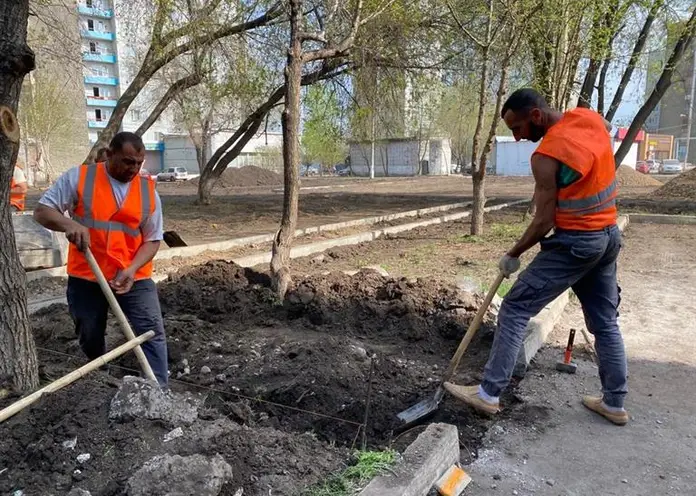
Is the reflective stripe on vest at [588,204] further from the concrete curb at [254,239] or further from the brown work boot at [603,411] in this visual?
the concrete curb at [254,239]

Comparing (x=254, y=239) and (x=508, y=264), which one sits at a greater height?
(x=508, y=264)

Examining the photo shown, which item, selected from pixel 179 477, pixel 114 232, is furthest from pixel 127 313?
pixel 179 477

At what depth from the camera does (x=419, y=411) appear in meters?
3.33

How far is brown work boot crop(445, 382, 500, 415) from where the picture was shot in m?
3.29

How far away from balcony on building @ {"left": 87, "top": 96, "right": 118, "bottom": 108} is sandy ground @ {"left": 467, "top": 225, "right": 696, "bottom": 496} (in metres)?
66.8

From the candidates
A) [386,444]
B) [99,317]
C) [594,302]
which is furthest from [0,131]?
[594,302]

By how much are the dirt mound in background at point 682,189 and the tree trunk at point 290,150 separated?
1773cm

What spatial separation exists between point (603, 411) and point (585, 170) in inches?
61.1

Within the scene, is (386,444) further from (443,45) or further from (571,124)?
(443,45)

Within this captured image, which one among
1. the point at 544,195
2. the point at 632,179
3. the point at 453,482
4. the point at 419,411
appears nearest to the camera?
the point at 453,482

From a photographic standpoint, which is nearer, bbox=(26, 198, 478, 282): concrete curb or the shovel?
the shovel

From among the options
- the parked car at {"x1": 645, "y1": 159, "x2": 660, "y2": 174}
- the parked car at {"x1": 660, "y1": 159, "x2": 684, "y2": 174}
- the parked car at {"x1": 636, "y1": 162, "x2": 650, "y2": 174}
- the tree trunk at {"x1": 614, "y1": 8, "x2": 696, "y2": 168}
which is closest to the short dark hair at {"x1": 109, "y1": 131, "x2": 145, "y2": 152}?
the tree trunk at {"x1": 614, "y1": 8, "x2": 696, "y2": 168}

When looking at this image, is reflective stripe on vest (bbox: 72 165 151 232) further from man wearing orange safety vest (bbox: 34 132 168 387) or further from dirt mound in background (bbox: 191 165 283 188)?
dirt mound in background (bbox: 191 165 283 188)

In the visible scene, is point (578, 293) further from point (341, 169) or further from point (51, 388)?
point (341, 169)
